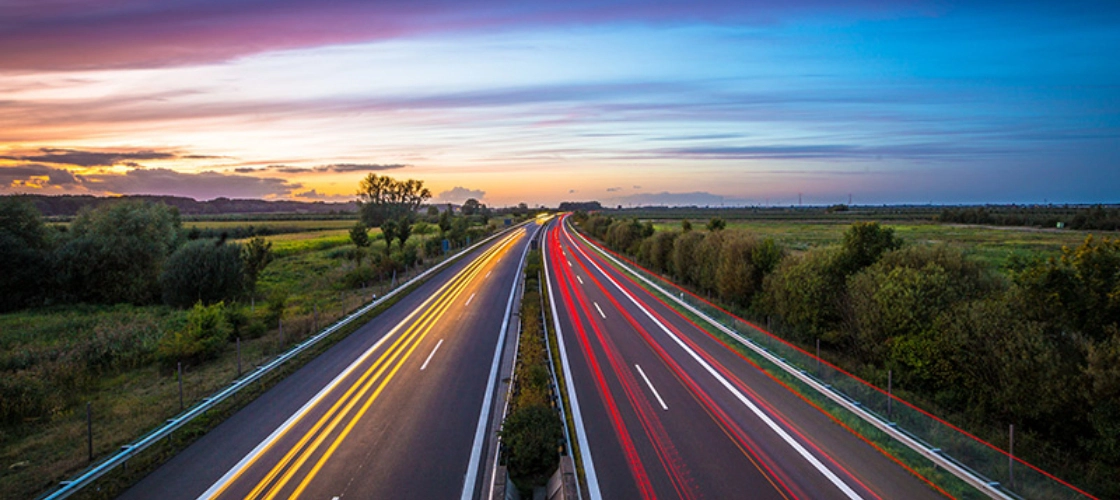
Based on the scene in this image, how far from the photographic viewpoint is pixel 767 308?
91.0 ft

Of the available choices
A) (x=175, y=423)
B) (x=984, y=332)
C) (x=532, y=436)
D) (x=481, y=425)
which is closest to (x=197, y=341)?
(x=175, y=423)

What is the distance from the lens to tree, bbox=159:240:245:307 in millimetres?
34000

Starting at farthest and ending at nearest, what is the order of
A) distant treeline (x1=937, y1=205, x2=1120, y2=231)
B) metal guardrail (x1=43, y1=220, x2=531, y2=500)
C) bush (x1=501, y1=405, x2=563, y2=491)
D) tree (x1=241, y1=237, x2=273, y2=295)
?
distant treeline (x1=937, y1=205, x2=1120, y2=231)
tree (x1=241, y1=237, x2=273, y2=295)
bush (x1=501, y1=405, x2=563, y2=491)
metal guardrail (x1=43, y1=220, x2=531, y2=500)

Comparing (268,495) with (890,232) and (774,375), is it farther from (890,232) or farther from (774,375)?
(890,232)

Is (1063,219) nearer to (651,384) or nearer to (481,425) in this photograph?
(651,384)

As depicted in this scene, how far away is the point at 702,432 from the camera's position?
13.4m

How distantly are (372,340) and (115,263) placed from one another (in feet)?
95.6

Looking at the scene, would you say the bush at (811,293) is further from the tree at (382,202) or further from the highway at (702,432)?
the tree at (382,202)

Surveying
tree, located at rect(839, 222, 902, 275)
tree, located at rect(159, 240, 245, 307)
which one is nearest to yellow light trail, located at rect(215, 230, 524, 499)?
tree, located at rect(159, 240, 245, 307)

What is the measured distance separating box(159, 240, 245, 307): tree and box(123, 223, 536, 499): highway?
55.3 ft

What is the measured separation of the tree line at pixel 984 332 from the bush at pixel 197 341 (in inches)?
995

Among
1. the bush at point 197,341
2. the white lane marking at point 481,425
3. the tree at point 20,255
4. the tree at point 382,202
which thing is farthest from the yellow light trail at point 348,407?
the tree at point 382,202

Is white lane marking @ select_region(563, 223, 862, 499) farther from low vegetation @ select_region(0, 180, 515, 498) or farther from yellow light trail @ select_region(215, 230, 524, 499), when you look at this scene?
low vegetation @ select_region(0, 180, 515, 498)

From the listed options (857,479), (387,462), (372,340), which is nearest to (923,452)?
(857,479)
